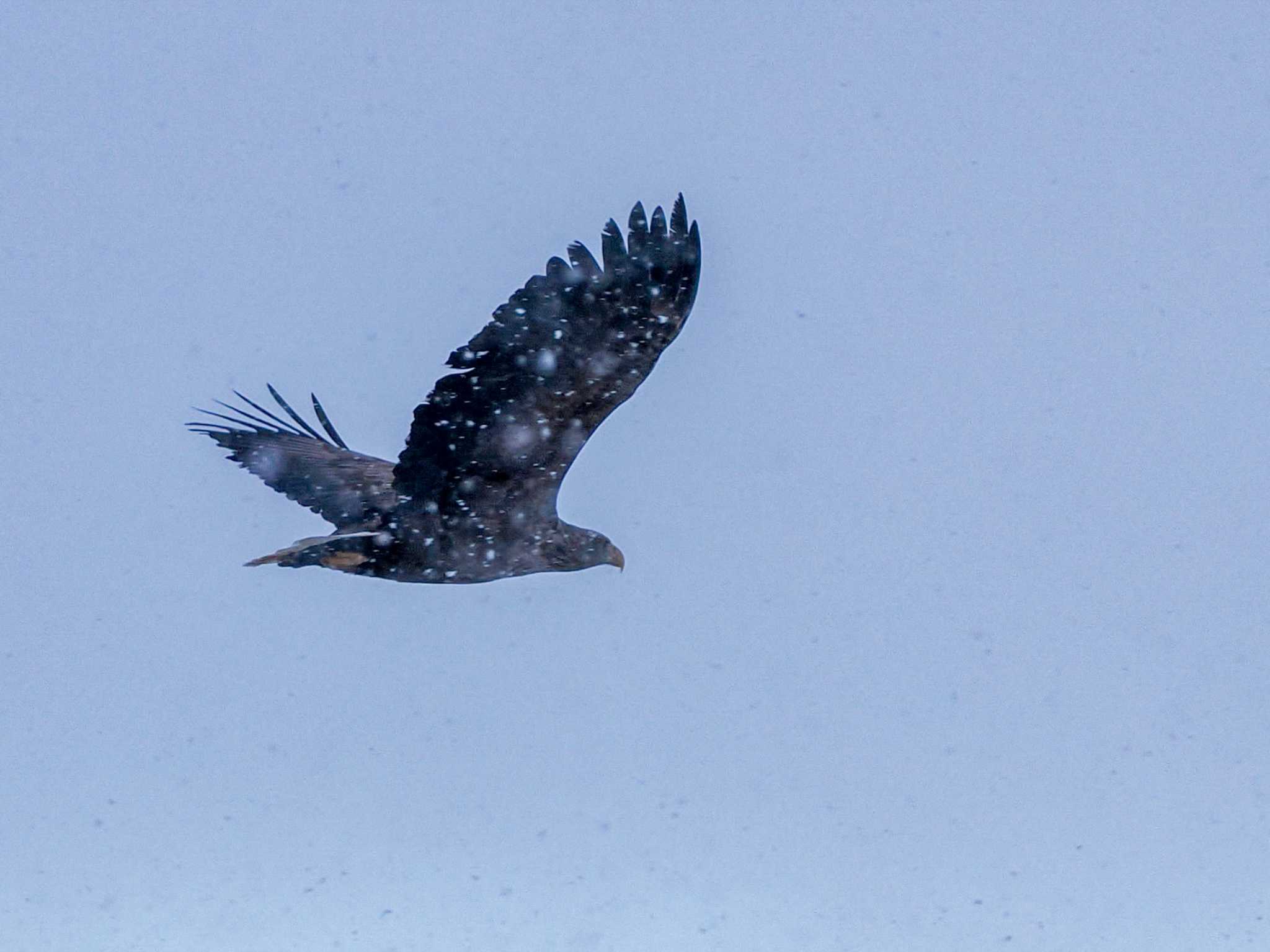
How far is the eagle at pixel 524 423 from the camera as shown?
688 centimetres

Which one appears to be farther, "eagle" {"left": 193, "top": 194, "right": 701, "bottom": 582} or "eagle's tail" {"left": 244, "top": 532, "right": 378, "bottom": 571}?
"eagle's tail" {"left": 244, "top": 532, "right": 378, "bottom": 571}

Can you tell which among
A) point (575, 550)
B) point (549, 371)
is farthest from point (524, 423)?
point (575, 550)

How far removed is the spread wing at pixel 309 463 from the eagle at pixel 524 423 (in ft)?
0.10

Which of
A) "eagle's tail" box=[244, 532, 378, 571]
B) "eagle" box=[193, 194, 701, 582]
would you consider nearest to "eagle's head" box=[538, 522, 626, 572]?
"eagle" box=[193, 194, 701, 582]

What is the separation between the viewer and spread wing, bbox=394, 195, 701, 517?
22.5 feet

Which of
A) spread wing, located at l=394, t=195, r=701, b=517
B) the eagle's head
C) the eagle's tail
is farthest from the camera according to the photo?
the eagle's head

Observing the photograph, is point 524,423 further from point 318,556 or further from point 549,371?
point 318,556

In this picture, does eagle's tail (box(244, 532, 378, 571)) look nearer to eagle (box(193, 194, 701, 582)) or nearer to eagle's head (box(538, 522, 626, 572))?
eagle (box(193, 194, 701, 582))

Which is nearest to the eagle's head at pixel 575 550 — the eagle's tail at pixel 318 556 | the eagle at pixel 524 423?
the eagle at pixel 524 423

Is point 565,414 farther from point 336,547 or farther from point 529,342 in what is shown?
point 336,547

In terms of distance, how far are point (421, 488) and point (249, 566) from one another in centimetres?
78

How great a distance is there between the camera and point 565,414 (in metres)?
7.29

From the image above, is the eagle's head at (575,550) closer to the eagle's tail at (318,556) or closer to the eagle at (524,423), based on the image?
the eagle at (524,423)

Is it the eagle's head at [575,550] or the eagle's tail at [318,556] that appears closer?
the eagle's tail at [318,556]
